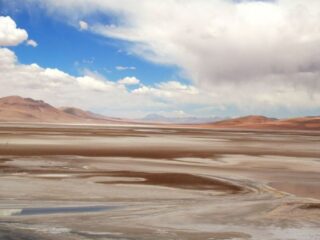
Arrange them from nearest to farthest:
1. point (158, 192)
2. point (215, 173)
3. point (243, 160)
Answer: point (158, 192) → point (215, 173) → point (243, 160)

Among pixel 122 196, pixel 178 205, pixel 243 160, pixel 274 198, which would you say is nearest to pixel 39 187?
pixel 122 196

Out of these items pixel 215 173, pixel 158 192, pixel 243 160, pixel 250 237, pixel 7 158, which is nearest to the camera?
pixel 250 237

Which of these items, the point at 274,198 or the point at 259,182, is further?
the point at 259,182

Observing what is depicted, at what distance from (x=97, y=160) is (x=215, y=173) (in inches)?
309

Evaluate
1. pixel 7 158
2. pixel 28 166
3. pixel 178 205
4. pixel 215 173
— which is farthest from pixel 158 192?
pixel 7 158

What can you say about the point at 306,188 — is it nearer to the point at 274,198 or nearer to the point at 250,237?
the point at 274,198

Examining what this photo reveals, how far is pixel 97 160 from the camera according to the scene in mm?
25359

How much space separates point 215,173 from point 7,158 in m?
12.0

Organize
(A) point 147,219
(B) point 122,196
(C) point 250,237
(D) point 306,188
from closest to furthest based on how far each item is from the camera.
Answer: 1. (C) point 250,237
2. (A) point 147,219
3. (B) point 122,196
4. (D) point 306,188

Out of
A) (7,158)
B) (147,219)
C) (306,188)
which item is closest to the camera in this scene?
(147,219)

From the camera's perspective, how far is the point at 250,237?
28.8ft

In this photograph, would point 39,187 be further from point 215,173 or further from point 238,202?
point 215,173

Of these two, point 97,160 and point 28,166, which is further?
point 97,160

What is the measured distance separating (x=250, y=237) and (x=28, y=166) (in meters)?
14.9
